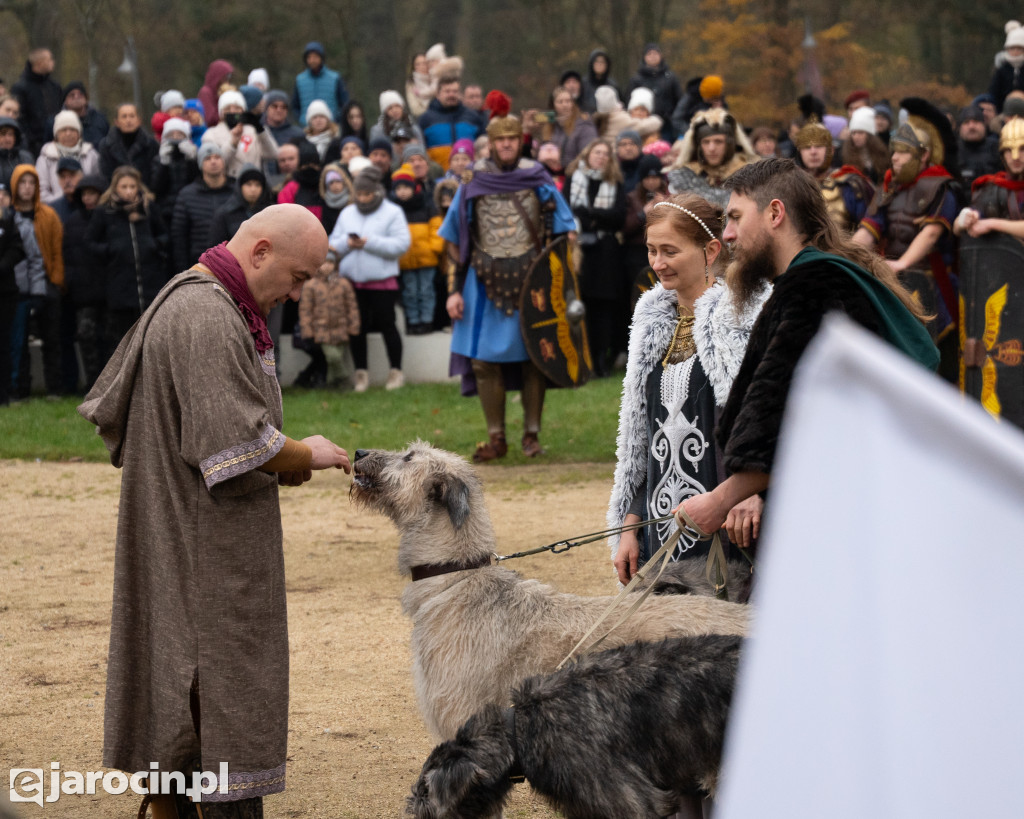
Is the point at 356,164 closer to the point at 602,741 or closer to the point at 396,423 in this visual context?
the point at 396,423

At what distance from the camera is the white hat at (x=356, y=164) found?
14.8 m

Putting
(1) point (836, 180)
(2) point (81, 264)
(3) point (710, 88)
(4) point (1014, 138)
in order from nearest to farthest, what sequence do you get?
(4) point (1014, 138) → (1) point (836, 180) → (2) point (81, 264) → (3) point (710, 88)

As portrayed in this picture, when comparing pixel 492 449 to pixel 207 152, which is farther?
pixel 207 152

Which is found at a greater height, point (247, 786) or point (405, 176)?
point (405, 176)

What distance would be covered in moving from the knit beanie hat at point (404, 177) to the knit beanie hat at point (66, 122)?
4080mm

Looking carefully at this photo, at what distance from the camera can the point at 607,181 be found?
14406mm

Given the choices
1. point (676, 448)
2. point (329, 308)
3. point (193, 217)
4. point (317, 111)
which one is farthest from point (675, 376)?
point (317, 111)

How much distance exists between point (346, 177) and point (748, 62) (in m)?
13.3

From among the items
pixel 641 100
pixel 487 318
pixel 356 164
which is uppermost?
pixel 641 100

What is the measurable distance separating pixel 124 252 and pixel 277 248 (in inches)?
433

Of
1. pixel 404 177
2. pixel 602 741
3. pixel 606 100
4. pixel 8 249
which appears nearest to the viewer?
pixel 602 741

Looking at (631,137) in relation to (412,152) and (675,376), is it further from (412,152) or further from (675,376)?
(675,376)

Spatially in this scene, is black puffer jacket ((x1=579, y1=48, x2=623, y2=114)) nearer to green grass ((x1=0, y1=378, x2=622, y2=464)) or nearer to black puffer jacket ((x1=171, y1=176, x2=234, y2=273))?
green grass ((x1=0, y1=378, x2=622, y2=464))

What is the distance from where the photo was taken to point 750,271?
3.63 m
